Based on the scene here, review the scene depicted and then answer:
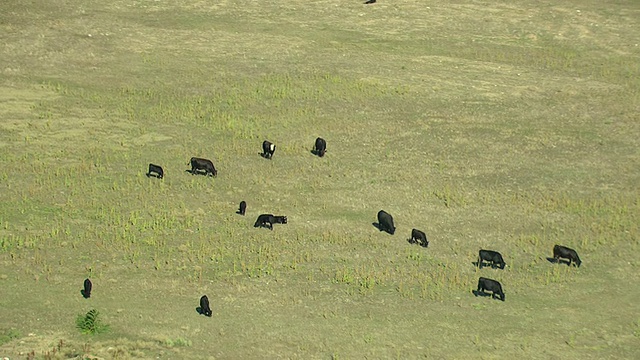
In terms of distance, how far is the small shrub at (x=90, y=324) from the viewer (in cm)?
3212

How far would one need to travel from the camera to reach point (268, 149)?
163 ft

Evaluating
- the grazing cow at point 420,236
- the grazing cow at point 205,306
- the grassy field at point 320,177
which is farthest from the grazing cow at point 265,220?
the grazing cow at point 205,306

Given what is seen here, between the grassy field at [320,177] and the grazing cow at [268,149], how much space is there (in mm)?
456

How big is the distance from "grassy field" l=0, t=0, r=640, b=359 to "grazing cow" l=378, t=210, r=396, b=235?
96 cm

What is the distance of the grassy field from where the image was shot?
113 feet

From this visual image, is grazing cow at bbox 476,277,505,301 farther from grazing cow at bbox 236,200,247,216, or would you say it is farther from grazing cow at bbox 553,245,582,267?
grazing cow at bbox 236,200,247,216

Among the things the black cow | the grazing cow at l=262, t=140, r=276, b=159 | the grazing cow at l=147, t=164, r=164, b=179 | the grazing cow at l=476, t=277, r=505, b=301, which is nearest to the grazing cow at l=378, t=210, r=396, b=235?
the grazing cow at l=476, t=277, r=505, b=301

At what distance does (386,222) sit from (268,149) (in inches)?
378

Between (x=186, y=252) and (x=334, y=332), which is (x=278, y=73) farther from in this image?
(x=334, y=332)

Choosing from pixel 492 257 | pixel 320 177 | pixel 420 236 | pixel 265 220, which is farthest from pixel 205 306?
pixel 320 177

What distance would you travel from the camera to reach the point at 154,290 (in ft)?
117

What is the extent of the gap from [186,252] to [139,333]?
698 centimetres

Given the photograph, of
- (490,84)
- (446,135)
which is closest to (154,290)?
(446,135)

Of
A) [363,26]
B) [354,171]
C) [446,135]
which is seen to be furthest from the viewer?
[363,26]
